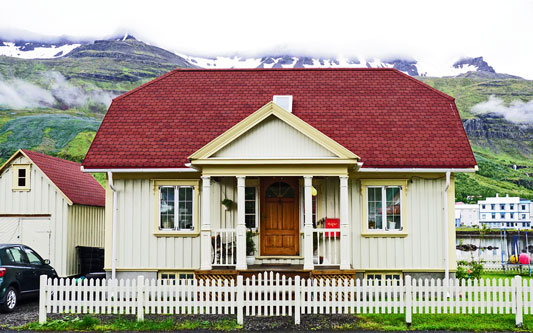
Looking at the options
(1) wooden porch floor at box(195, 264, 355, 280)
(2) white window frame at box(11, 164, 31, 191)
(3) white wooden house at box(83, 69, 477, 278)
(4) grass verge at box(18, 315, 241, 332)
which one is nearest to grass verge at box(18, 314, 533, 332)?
(4) grass verge at box(18, 315, 241, 332)

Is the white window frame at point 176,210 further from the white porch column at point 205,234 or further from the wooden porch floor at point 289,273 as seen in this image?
the wooden porch floor at point 289,273

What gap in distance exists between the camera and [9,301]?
14.0 m

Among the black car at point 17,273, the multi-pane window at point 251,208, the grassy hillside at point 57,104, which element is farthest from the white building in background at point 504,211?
the black car at point 17,273

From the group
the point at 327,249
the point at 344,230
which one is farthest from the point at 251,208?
the point at 344,230

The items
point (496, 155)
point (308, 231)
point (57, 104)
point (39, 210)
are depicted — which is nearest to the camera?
point (308, 231)

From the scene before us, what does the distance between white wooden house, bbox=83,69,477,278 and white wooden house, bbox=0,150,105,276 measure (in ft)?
13.6

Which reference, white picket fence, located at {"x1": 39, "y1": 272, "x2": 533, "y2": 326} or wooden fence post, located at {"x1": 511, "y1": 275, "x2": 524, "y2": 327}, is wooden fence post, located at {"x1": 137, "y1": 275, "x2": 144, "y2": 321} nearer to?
white picket fence, located at {"x1": 39, "y1": 272, "x2": 533, "y2": 326}

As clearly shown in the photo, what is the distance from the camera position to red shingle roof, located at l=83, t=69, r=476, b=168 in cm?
1638

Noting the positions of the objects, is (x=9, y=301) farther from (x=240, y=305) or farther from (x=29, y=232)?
(x=29, y=232)

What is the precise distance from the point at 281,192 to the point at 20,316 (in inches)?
313

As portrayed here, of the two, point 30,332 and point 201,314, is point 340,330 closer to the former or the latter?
point 201,314

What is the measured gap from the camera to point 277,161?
48.5 ft

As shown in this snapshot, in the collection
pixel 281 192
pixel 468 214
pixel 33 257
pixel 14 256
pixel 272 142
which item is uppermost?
pixel 272 142

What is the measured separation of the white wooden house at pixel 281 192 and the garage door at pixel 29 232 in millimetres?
4715
